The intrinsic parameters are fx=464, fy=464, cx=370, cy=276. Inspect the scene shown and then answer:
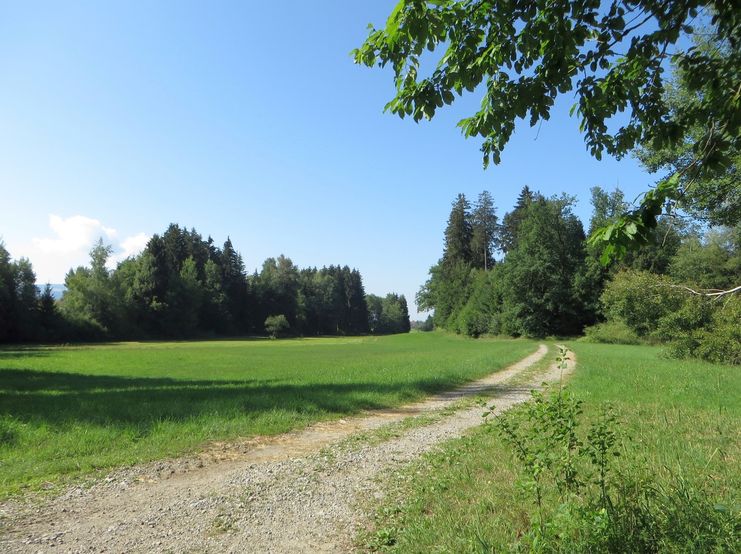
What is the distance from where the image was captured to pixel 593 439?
4145 mm

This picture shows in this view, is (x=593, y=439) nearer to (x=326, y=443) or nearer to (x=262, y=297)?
(x=326, y=443)

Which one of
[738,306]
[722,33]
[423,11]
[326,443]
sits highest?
[423,11]

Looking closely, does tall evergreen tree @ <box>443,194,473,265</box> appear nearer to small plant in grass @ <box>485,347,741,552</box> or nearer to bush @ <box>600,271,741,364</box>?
bush @ <box>600,271,741,364</box>

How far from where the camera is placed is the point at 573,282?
69.9 m

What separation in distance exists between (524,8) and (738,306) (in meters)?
27.7

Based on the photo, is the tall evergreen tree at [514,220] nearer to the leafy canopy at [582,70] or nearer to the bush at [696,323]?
the bush at [696,323]

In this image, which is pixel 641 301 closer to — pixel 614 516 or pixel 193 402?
pixel 193 402

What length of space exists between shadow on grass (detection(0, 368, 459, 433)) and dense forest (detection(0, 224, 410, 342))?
66.8m

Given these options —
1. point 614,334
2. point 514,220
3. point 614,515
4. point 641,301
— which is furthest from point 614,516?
point 514,220

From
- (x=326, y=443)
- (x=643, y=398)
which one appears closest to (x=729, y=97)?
(x=326, y=443)

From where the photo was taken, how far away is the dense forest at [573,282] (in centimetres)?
2806

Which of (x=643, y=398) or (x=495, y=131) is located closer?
(x=495, y=131)

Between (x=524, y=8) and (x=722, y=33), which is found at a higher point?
(x=524, y=8)

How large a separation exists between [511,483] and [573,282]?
7056 cm
